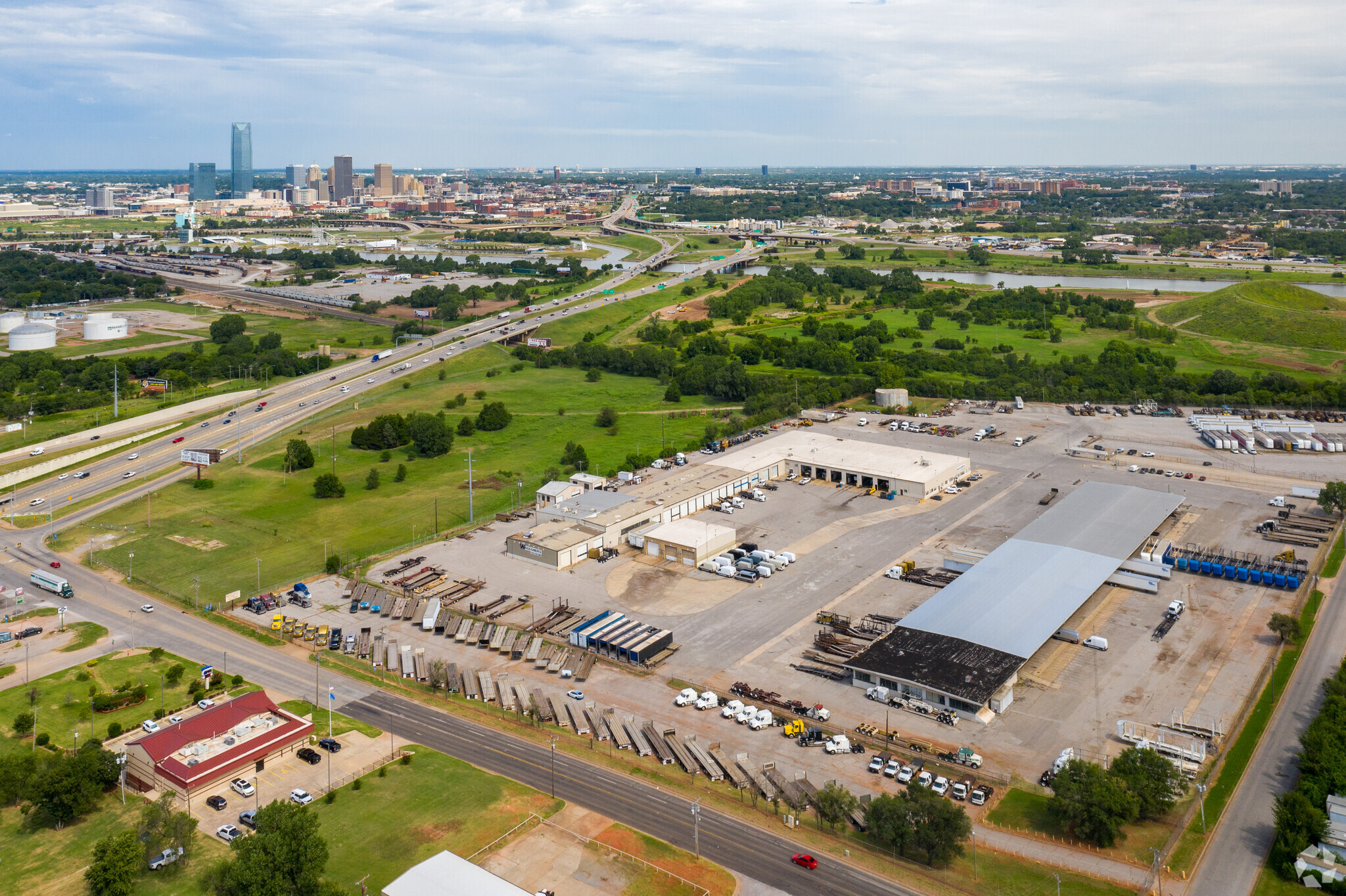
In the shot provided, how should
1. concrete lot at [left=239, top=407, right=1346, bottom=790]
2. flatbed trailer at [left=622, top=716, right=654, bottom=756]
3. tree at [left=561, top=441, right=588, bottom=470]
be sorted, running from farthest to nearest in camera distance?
1. tree at [left=561, top=441, right=588, bottom=470]
2. concrete lot at [left=239, top=407, right=1346, bottom=790]
3. flatbed trailer at [left=622, top=716, right=654, bottom=756]

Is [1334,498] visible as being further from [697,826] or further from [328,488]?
[328,488]

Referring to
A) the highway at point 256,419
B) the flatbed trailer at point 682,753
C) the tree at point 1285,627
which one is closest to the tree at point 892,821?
the flatbed trailer at point 682,753

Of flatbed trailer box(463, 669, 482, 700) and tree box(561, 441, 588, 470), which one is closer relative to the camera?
flatbed trailer box(463, 669, 482, 700)

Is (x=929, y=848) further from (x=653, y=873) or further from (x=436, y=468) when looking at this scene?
(x=436, y=468)

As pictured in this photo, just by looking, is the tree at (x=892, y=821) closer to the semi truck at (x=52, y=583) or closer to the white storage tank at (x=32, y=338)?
the semi truck at (x=52, y=583)

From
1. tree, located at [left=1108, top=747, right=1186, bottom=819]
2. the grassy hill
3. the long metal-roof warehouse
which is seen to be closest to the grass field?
the long metal-roof warehouse

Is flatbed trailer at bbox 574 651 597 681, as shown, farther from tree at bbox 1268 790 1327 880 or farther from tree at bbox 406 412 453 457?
tree at bbox 406 412 453 457

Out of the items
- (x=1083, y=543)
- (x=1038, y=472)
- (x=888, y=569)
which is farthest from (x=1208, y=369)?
(x=888, y=569)

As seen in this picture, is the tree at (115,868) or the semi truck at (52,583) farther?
the semi truck at (52,583)
